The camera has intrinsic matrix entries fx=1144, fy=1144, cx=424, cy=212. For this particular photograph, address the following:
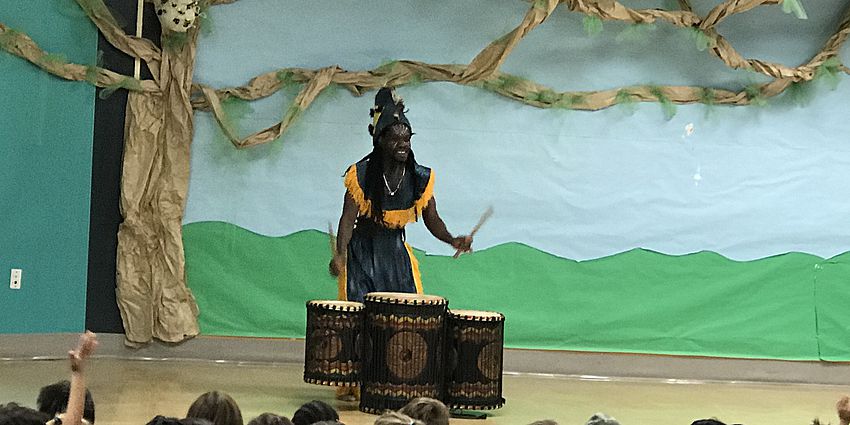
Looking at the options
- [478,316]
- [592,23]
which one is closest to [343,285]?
[478,316]

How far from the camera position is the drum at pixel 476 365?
214 inches

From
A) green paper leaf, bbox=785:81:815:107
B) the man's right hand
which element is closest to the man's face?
the man's right hand

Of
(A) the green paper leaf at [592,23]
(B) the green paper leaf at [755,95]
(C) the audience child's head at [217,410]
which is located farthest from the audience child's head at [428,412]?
(B) the green paper leaf at [755,95]

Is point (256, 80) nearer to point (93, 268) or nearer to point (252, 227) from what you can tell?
point (252, 227)

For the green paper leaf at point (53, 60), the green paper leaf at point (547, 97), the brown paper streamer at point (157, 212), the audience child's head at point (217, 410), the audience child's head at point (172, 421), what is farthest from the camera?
the green paper leaf at point (547, 97)

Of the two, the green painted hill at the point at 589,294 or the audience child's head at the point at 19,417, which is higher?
the green painted hill at the point at 589,294

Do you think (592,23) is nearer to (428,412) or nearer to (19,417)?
(428,412)

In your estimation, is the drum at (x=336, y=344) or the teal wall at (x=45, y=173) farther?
the teal wall at (x=45, y=173)

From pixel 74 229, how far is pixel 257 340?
4.73 feet

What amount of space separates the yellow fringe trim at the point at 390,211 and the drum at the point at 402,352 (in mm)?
698

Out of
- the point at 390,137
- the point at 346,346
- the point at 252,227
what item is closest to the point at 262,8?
the point at 252,227

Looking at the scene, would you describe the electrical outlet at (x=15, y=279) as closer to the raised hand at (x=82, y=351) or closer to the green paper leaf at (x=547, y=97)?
the green paper leaf at (x=547, y=97)

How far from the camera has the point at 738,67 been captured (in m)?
7.96

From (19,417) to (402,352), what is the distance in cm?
268
